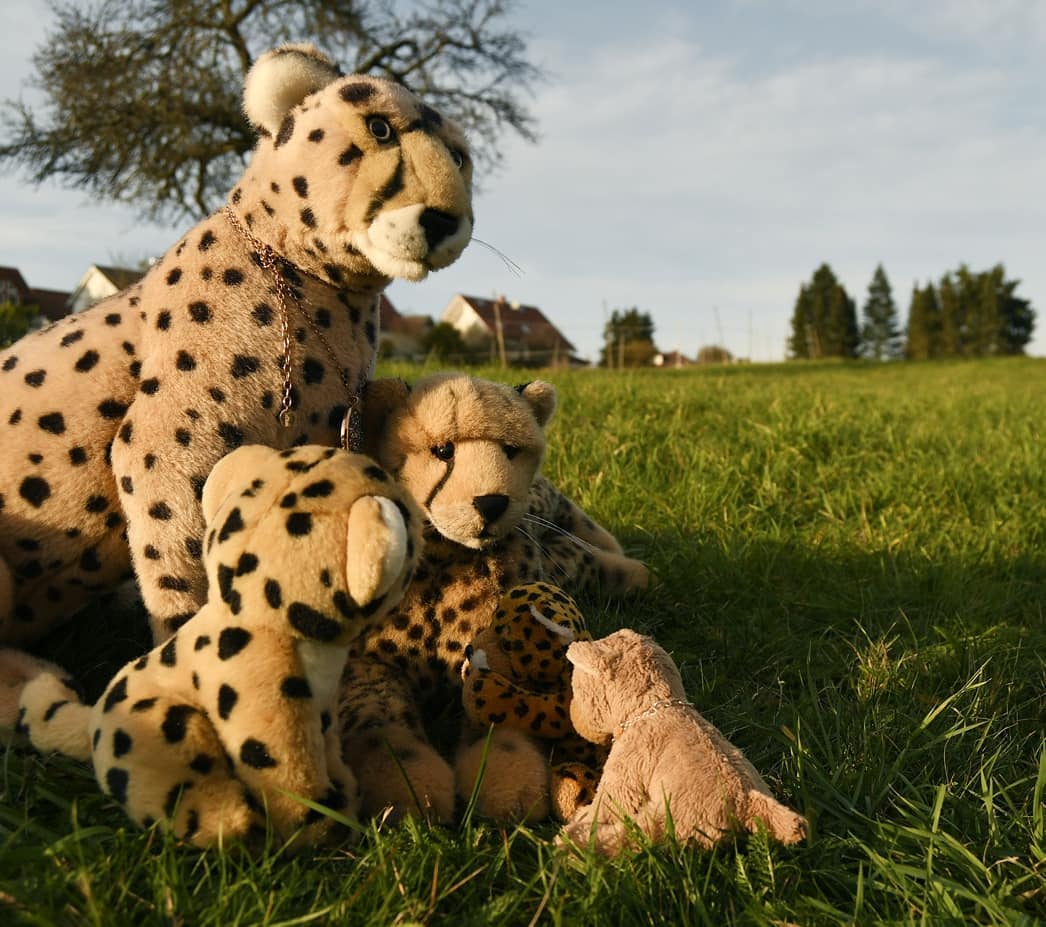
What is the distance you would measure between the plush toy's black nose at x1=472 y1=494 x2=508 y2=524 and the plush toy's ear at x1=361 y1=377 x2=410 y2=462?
266 millimetres

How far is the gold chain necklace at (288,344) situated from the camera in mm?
1702

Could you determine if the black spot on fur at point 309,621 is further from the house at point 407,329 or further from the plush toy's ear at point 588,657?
the house at point 407,329

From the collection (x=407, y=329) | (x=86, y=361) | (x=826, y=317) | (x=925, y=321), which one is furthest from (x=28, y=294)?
(x=925, y=321)

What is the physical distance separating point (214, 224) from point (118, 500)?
0.62 m

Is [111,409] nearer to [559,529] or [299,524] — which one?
[299,524]

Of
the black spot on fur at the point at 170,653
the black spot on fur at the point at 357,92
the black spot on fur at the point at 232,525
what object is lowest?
the black spot on fur at the point at 170,653

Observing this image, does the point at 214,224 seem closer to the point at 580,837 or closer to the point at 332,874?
the point at 332,874

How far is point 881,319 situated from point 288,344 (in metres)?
80.8

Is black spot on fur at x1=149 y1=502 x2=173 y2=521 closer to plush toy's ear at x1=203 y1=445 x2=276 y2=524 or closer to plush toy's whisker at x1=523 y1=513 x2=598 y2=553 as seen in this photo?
plush toy's ear at x1=203 y1=445 x2=276 y2=524

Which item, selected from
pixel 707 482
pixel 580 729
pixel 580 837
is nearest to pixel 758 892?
pixel 580 837

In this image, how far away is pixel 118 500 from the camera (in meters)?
1.77

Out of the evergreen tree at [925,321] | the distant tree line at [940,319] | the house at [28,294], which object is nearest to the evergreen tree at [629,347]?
the distant tree line at [940,319]

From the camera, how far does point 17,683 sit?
1.72m

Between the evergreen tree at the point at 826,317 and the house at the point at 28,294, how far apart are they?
49.1 meters
